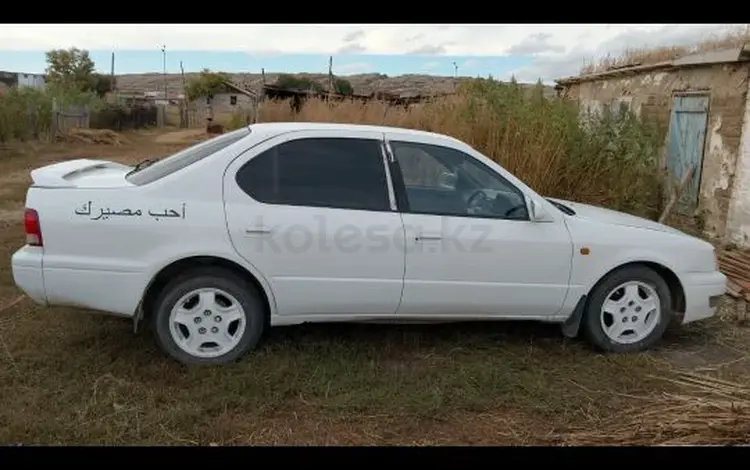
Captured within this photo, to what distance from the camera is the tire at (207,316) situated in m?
3.50

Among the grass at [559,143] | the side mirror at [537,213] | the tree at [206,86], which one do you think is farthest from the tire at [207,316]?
the tree at [206,86]

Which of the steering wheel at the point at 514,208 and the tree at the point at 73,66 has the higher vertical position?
the tree at the point at 73,66

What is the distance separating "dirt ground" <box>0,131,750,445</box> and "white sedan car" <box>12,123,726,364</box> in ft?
0.95

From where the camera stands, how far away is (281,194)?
357cm

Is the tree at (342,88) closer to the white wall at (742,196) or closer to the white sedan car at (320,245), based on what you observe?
the white wall at (742,196)

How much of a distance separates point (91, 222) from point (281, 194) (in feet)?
3.74

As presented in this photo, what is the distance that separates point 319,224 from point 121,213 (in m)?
1.19

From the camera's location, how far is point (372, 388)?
3416 mm

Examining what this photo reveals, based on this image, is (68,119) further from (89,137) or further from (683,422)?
(683,422)

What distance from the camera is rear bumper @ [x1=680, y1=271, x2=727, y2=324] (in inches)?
160

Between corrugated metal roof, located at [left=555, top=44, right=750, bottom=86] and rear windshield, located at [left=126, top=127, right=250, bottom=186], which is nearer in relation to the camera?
rear windshield, located at [left=126, top=127, right=250, bottom=186]

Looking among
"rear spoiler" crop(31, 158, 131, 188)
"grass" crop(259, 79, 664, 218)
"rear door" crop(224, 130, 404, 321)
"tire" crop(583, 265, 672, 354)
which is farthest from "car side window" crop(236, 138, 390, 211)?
"grass" crop(259, 79, 664, 218)

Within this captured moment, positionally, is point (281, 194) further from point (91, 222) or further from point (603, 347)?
point (603, 347)

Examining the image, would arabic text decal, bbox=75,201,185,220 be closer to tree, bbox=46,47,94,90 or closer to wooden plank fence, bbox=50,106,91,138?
wooden plank fence, bbox=50,106,91,138
